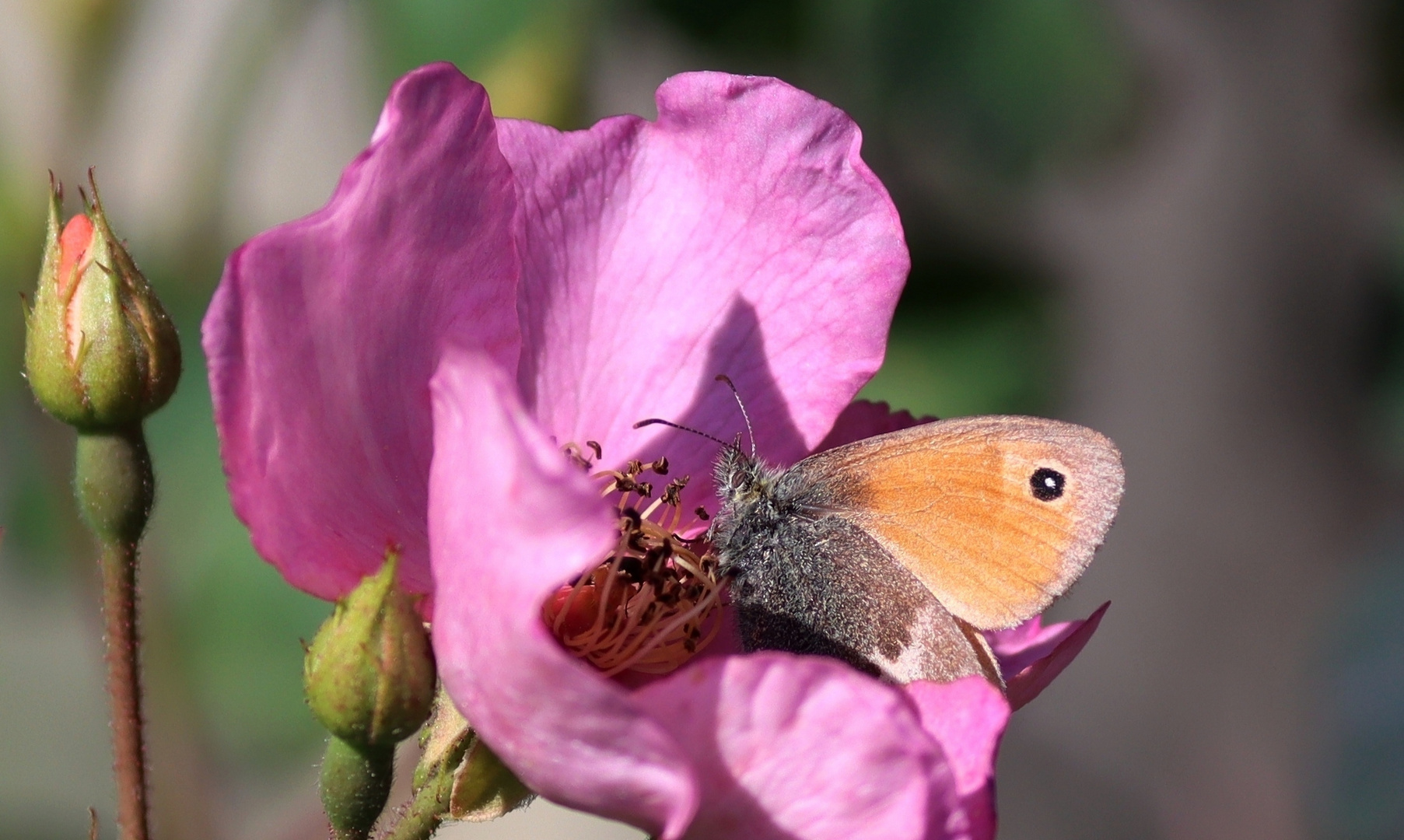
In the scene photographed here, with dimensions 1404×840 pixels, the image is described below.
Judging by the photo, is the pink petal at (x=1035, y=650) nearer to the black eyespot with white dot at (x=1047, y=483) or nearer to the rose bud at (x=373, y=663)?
the black eyespot with white dot at (x=1047, y=483)

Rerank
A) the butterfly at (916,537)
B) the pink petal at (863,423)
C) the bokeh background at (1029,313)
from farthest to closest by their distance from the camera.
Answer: the bokeh background at (1029,313), the pink petal at (863,423), the butterfly at (916,537)

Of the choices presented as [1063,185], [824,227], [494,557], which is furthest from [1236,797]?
[494,557]

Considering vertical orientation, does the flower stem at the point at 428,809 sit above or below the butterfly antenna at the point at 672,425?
below

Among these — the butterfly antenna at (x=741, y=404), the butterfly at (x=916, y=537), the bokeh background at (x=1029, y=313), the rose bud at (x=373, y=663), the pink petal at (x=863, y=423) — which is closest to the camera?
the rose bud at (x=373, y=663)

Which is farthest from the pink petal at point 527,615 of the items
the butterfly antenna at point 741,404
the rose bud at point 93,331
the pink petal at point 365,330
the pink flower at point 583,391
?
the butterfly antenna at point 741,404

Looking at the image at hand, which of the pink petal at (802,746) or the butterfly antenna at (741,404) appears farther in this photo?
the butterfly antenna at (741,404)

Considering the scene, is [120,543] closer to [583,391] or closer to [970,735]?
[583,391]

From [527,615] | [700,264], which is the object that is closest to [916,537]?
[700,264]
